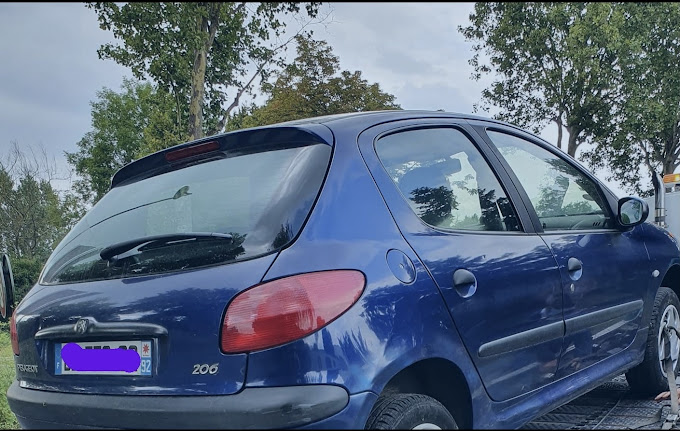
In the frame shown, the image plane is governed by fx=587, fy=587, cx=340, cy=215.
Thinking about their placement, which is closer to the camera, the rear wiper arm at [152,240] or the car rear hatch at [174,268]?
the car rear hatch at [174,268]

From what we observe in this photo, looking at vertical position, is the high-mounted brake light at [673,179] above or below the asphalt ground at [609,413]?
above

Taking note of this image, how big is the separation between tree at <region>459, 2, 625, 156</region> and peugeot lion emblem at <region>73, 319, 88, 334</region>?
21195 mm

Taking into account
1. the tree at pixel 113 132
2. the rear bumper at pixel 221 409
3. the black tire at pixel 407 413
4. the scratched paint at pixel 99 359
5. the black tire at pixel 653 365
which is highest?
the tree at pixel 113 132

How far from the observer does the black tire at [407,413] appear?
1856 mm

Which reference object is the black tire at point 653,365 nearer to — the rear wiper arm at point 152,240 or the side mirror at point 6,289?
the rear wiper arm at point 152,240

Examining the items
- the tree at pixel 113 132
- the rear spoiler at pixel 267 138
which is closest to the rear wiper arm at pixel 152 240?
the rear spoiler at pixel 267 138

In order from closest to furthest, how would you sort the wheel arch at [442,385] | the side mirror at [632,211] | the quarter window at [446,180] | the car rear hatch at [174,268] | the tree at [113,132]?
the car rear hatch at [174,268] → the wheel arch at [442,385] → the quarter window at [446,180] → the side mirror at [632,211] → the tree at [113,132]

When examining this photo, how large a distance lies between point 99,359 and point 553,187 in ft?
8.20

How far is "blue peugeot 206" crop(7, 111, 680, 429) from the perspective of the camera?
1752mm

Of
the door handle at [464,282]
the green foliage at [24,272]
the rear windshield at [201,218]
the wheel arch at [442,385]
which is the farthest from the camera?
the green foliage at [24,272]

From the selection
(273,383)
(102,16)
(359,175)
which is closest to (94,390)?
(273,383)

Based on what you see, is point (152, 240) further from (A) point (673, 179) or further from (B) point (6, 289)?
(A) point (673, 179)

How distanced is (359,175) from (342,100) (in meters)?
20.8

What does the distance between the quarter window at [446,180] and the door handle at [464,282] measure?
23cm
